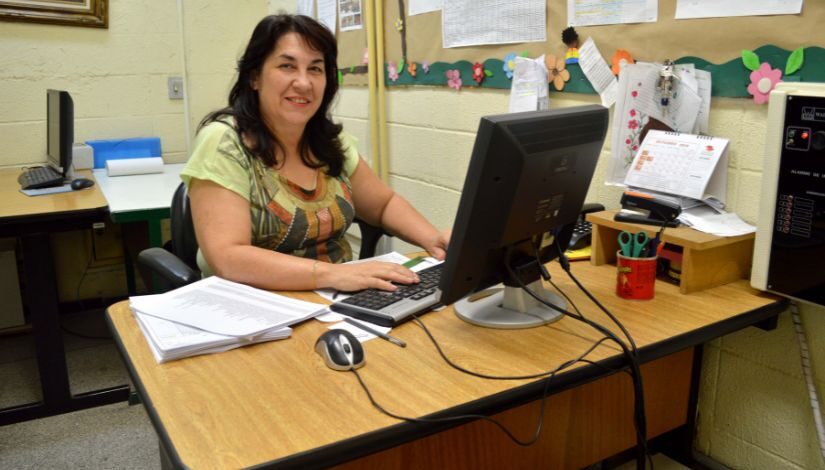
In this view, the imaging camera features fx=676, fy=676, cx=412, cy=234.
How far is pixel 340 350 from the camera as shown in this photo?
3.54 feet

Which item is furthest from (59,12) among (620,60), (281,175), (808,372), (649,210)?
(808,372)

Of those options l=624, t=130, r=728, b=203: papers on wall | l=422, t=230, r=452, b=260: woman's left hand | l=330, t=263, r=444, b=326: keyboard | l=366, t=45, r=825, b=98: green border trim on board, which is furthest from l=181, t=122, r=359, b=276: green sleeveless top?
l=624, t=130, r=728, b=203: papers on wall

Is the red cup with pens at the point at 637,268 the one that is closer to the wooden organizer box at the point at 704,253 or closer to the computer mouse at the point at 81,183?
the wooden organizer box at the point at 704,253

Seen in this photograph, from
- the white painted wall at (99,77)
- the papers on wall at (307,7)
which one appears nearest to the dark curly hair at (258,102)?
the papers on wall at (307,7)

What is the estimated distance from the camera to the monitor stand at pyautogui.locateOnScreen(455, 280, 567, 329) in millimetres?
1247

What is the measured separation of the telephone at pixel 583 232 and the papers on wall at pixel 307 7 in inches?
80.5

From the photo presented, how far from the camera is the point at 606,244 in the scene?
162 centimetres

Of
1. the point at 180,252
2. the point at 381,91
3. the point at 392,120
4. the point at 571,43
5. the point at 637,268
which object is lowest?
the point at 180,252

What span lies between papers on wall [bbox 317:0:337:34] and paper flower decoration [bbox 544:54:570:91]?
1.38 meters

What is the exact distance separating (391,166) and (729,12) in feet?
5.30

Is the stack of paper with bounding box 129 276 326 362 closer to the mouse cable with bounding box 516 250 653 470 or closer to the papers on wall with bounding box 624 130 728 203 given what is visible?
the mouse cable with bounding box 516 250 653 470

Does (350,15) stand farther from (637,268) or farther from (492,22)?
(637,268)

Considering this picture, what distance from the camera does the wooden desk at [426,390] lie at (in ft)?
2.92

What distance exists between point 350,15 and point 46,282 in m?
1.60
